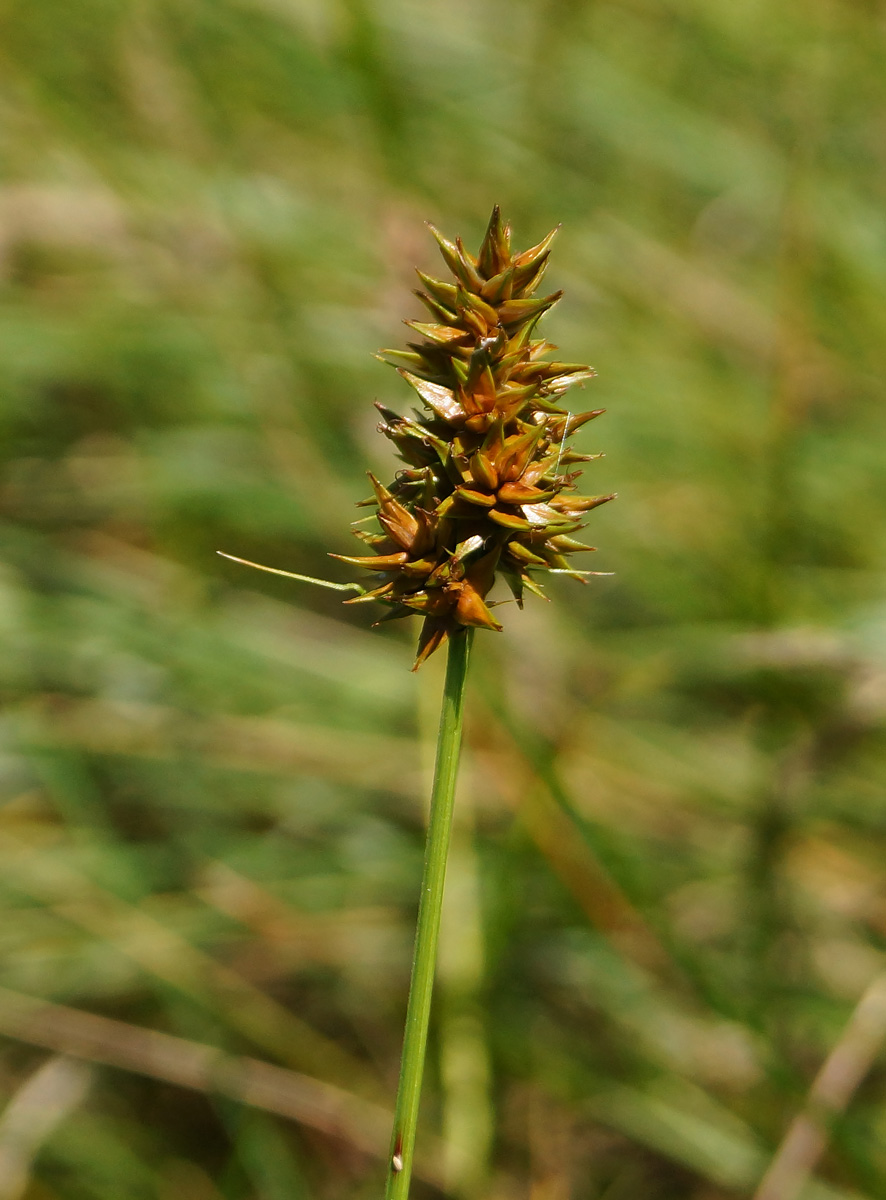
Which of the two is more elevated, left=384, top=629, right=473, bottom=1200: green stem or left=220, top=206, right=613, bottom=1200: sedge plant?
left=220, top=206, right=613, bottom=1200: sedge plant

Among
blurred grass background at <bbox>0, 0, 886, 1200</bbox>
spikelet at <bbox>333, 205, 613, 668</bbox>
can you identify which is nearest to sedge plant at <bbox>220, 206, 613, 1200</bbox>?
spikelet at <bbox>333, 205, 613, 668</bbox>

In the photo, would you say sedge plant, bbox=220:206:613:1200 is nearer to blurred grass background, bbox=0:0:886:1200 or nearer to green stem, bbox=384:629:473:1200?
green stem, bbox=384:629:473:1200

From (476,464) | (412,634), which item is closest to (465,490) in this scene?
(476,464)

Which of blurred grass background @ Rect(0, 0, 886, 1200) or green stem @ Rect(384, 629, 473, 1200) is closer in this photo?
green stem @ Rect(384, 629, 473, 1200)

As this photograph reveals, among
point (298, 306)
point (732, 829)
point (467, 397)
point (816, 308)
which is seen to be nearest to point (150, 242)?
point (298, 306)

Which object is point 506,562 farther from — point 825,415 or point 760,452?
point 825,415

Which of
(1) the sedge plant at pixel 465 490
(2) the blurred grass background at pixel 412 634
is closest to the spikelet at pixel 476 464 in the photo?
(1) the sedge plant at pixel 465 490

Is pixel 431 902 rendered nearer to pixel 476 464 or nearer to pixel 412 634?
pixel 476 464
